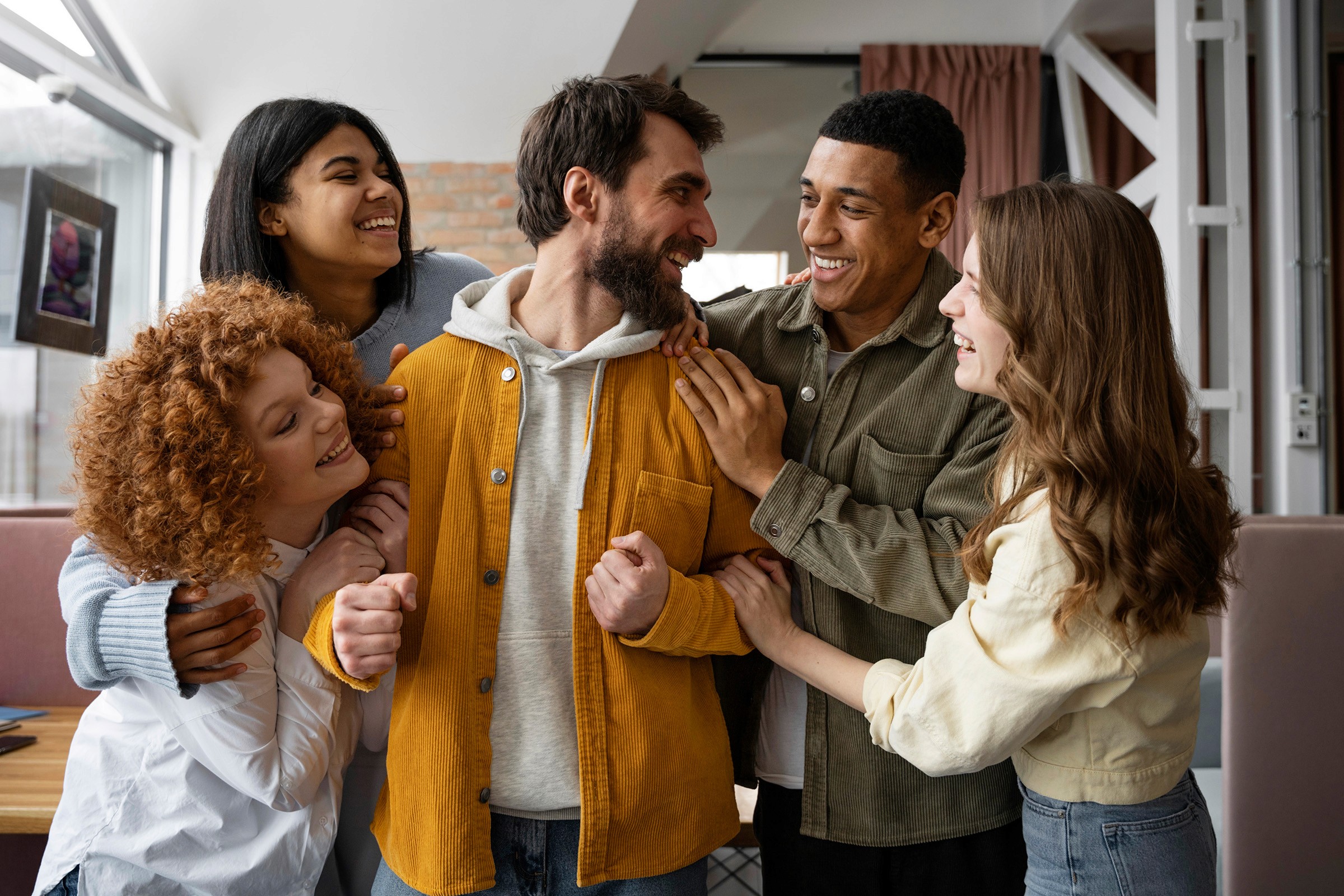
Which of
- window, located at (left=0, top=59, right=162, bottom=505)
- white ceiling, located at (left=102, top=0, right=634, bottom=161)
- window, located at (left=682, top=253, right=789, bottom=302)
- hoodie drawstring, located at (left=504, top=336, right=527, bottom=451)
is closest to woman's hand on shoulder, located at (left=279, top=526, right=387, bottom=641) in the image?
hoodie drawstring, located at (left=504, top=336, right=527, bottom=451)

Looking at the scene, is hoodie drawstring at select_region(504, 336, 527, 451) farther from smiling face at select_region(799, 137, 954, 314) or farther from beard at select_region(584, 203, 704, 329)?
smiling face at select_region(799, 137, 954, 314)

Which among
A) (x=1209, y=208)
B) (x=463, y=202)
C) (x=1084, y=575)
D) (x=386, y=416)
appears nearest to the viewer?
(x=1084, y=575)

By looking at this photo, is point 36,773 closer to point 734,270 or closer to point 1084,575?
point 1084,575

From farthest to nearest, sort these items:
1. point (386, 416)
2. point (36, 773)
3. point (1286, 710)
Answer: point (36, 773), point (1286, 710), point (386, 416)

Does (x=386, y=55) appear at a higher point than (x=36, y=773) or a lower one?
higher

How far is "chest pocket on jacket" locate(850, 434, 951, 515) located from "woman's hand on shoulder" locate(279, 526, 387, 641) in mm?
693

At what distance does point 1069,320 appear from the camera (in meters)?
1.12

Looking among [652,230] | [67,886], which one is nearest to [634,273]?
[652,230]

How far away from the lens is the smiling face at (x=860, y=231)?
149cm

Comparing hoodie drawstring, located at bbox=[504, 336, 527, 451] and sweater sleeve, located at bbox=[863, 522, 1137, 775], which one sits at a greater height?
hoodie drawstring, located at bbox=[504, 336, 527, 451]

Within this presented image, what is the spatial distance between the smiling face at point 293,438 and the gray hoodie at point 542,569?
0.21 metres

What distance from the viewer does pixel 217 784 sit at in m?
1.29

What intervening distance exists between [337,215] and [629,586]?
96 centimetres

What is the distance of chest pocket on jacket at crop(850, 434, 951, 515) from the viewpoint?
4.58 ft
